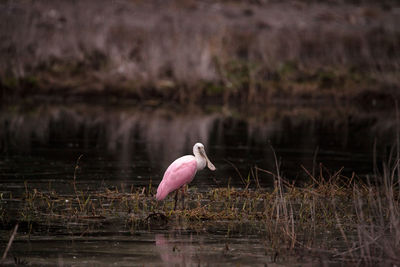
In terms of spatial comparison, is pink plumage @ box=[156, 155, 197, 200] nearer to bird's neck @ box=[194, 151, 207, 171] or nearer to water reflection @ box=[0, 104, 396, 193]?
bird's neck @ box=[194, 151, 207, 171]

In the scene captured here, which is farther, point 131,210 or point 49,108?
point 49,108

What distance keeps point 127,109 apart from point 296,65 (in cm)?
1171

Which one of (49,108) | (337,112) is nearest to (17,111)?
(49,108)

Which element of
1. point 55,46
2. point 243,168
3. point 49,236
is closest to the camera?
point 49,236

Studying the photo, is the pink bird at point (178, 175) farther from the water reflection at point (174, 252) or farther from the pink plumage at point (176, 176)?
the water reflection at point (174, 252)

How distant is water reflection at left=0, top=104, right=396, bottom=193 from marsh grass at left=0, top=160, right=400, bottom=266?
2.23m

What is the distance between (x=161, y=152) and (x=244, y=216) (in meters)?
8.67

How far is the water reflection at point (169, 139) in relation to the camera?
1628 centimetres

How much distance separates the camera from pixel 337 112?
3475 centimetres

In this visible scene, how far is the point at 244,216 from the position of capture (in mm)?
11023

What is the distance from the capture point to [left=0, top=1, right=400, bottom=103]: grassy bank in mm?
37156

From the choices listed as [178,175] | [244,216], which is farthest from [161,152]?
[244,216]

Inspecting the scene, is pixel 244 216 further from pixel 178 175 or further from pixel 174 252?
pixel 174 252

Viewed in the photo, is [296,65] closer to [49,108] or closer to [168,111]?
[168,111]
